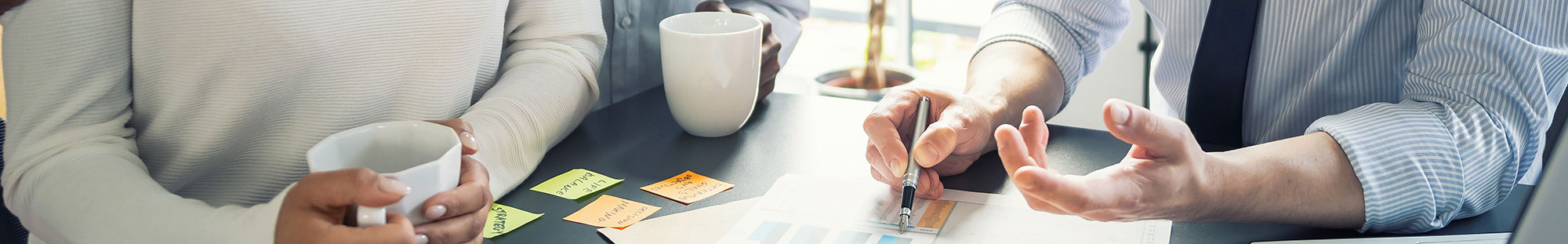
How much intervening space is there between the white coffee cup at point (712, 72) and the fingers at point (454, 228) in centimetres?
32

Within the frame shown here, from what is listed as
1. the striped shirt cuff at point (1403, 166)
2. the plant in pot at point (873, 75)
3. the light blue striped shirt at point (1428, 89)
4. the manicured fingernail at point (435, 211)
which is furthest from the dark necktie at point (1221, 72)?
the plant in pot at point (873, 75)

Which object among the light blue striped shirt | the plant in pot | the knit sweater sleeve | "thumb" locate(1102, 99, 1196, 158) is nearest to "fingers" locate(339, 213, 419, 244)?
the knit sweater sleeve

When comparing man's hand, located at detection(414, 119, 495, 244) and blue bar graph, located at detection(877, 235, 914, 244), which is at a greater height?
man's hand, located at detection(414, 119, 495, 244)

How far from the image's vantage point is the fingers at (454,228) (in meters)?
0.60

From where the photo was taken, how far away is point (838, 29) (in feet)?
11.3

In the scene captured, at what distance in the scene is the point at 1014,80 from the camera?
3.14 ft

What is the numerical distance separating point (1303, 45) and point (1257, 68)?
0.17 ft

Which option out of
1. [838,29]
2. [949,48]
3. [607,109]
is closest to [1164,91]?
[607,109]

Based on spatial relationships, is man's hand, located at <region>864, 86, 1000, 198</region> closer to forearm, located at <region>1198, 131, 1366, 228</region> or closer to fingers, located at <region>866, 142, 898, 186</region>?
fingers, located at <region>866, 142, 898, 186</region>

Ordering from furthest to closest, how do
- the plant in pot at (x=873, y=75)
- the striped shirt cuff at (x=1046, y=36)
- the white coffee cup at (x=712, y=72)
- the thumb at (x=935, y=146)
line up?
the plant in pot at (x=873, y=75)
the striped shirt cuff at (x=1046, y=36)
the white coffee cup at (x=712, y=72)
the thumb at (x=935, y=146)

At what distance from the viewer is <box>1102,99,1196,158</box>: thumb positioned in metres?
0.61

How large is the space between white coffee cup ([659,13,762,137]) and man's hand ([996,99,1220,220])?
331 mm

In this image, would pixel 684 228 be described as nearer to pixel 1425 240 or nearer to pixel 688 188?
pixel 688 188

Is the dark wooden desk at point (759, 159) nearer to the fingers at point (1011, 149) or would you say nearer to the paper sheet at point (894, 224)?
the paper sheet at point (894, 224)
